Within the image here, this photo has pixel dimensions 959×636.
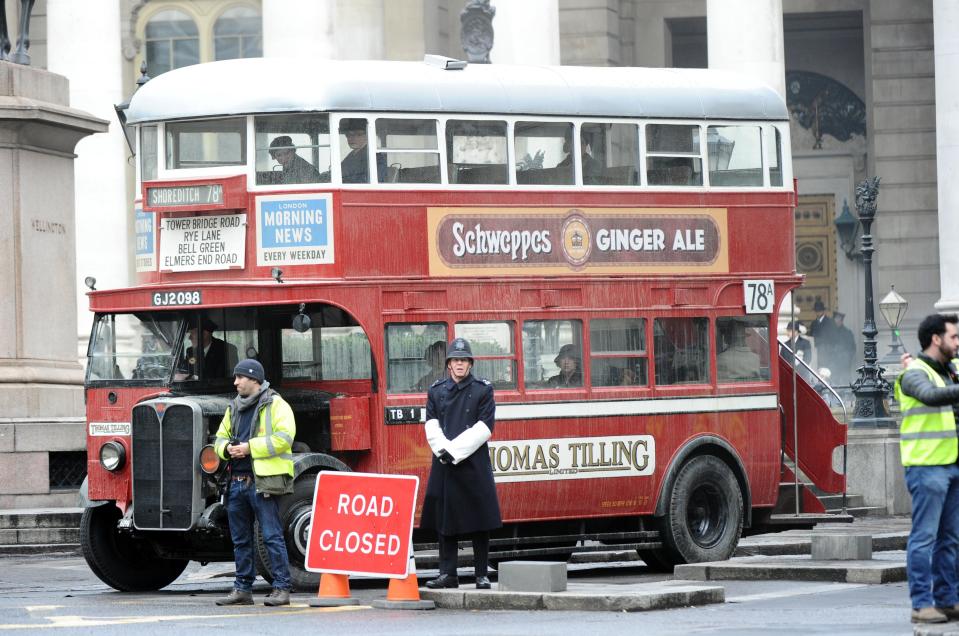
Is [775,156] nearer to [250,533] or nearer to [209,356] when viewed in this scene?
[209,356]

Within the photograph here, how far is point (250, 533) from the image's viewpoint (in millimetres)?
16156

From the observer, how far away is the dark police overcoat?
16266mm

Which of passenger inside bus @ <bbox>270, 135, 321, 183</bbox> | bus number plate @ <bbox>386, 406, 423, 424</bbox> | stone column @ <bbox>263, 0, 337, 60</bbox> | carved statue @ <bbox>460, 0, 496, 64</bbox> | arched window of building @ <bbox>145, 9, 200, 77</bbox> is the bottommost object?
bus number plate @ <bbox>386, 406, 423, 424</bbox>

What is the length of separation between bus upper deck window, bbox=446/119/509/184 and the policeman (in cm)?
229

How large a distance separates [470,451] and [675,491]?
339cm

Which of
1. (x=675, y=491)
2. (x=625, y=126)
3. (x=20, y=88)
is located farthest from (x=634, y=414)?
(x=20, y=88)

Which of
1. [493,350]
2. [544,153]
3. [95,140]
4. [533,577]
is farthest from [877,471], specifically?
[95,140]

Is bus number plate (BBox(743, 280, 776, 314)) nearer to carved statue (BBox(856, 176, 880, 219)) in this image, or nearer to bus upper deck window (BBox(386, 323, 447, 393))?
bus upper deck window (BBox(386, 323, 447, 393))

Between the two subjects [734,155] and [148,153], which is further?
[734,155]

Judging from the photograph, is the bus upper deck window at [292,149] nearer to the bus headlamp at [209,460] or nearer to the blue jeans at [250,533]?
the bus headlamp at [209,460]

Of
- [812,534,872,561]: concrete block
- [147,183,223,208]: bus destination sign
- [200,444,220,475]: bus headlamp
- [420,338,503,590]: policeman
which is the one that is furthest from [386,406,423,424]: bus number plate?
[812,534,872,561]: concrete block

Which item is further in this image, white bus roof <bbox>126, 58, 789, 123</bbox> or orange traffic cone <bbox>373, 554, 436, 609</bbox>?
white bus roof <bbox>126, 58, 789, 123</bbox>

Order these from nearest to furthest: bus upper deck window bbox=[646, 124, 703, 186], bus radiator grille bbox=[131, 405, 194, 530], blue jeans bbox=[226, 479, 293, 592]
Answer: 1. blue jeans bbox=[226, 479, 293, 592]
2. bus radiator grille bbox=[131, 405, 194, 530]
3. bus upper deck window bbox=[646, 124, 703, 186]

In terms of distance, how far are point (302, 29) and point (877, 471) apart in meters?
14.2
